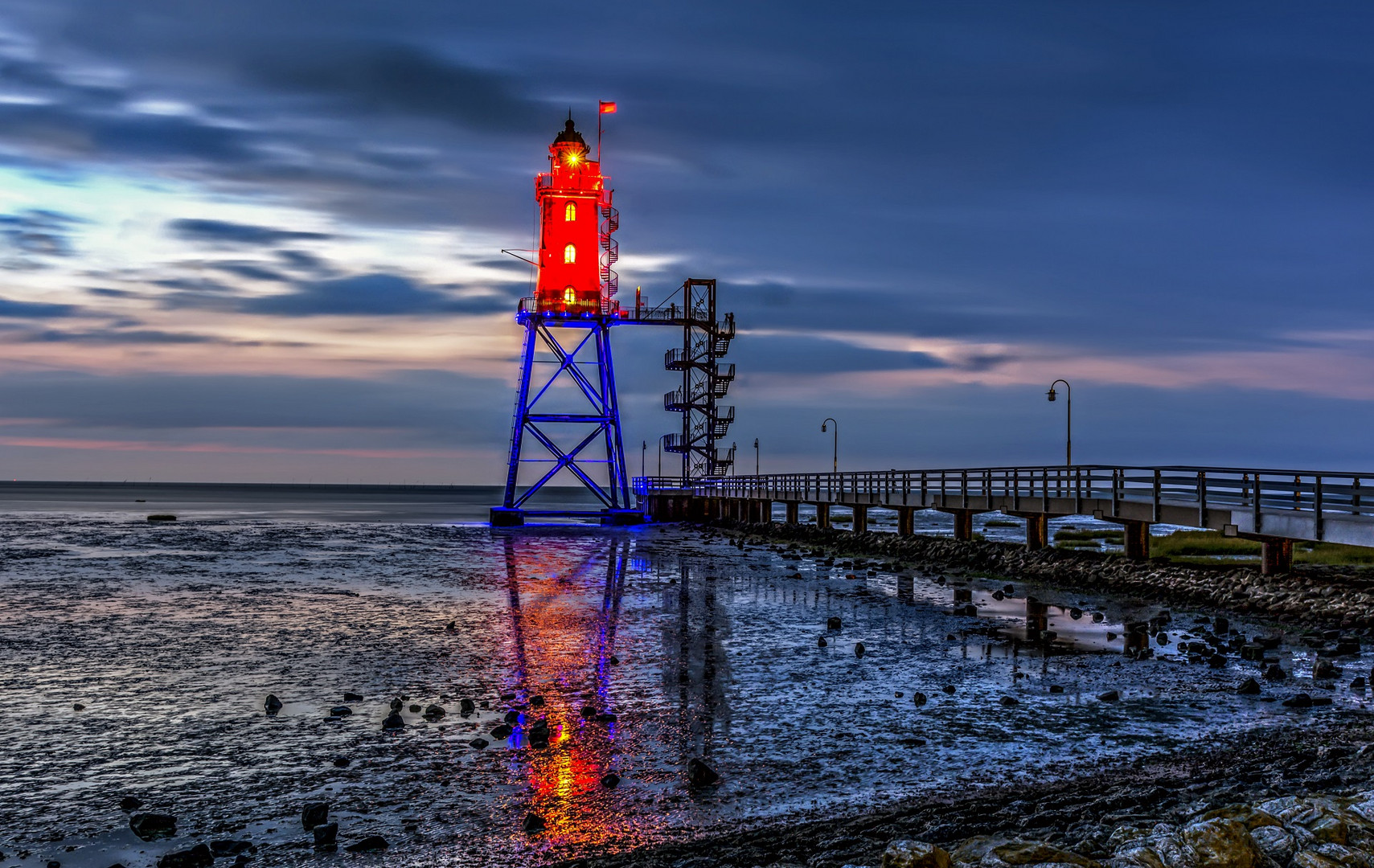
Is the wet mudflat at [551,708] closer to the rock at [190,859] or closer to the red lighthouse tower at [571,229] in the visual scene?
the rock at [190,859]

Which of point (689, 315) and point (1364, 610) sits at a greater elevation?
point (689, 315)

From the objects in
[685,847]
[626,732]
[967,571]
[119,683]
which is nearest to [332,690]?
[119,683]

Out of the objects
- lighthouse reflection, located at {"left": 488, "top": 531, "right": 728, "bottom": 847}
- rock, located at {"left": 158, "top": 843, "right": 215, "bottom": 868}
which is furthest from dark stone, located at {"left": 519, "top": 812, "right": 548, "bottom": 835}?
rock, located at {"left": 158, "top": 843, "right": 215, "bottom": 868}

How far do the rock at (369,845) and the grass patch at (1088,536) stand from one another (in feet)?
153

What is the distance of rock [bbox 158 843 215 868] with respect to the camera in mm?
7473

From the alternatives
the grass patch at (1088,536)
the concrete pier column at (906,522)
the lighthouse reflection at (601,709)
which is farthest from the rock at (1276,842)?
the grass patch at (1088,536)

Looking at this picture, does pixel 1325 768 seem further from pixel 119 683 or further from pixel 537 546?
pixel 537 546

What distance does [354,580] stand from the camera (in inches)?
1223

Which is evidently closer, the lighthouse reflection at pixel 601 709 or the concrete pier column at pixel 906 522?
the lighthouse reflection at pixel 601 709

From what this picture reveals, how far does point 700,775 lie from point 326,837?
3.25m

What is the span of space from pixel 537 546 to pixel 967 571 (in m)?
23.2

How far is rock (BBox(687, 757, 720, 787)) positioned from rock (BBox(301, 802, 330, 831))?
3.16m

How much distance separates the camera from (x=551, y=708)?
12539mm

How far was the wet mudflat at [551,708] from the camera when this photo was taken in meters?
8.62
